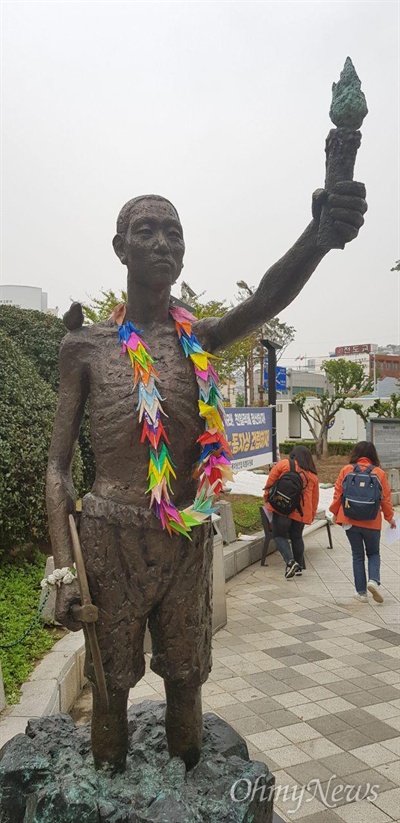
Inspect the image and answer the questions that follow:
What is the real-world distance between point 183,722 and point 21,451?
368 centimetres

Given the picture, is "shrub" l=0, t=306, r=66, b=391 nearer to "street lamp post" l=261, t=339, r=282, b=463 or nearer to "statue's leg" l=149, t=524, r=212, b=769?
"street lamp post" l=261, t=339, r=282, b=463

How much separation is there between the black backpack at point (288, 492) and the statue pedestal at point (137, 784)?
14.6 feet

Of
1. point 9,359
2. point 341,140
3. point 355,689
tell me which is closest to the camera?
point 341,140

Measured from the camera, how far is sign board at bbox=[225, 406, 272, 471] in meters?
7.77

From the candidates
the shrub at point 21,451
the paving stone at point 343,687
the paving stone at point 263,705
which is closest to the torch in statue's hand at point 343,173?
the paving stone at point 263,705

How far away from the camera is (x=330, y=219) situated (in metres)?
1.89

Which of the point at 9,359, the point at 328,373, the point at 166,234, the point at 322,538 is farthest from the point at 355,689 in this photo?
the point at 328,373

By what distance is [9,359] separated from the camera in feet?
19.9

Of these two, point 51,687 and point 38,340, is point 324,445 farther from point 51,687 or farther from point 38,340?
point 51,687

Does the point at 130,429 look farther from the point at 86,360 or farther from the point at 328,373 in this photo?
the point at 328,373

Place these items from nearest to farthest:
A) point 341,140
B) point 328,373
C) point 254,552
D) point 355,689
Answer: point 341,140 < point 355,689 < point 254,552 < point 328,373

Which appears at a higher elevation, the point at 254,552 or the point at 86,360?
the point at 86,360

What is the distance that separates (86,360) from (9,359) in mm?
4055

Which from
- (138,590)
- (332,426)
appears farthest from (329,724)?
(332,426)
